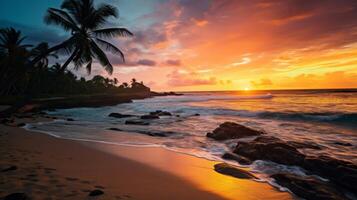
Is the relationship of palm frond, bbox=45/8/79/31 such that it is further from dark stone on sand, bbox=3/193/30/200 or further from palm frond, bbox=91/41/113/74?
dark stone on sand, bbox=3/193/30/200

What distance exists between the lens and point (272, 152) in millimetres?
7059

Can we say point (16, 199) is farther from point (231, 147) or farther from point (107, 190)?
point (231, 147)

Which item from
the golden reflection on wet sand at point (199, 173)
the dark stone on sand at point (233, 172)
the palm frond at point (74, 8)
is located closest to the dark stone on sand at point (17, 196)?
the golden reflection on wet sand at point (199, 173)

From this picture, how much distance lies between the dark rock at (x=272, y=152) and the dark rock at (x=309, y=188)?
5.16ft

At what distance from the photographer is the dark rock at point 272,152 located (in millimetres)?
6680

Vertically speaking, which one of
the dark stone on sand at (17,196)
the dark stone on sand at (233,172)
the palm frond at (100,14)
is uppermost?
the palm frond at (100,14)

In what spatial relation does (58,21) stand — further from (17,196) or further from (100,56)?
(17,196)

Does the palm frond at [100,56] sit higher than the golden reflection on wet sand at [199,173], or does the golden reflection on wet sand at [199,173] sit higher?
the palm frond at [100,56]

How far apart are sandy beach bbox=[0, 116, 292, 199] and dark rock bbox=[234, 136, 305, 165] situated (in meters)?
1.53

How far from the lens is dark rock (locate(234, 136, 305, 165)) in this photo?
6.68m

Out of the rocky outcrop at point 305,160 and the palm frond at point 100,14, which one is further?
the palm frond at point 100,14

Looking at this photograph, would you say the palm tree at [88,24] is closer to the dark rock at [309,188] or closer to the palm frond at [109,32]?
the palm frond at [109,32]

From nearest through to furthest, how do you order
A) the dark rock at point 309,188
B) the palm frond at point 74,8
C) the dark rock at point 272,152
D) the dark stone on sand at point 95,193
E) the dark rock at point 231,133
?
the dark stone on sand at point 95,193, the dark rock at point 309,188, the dark rock at point 272,152, the dark rock at point 231,133, the palm frond at point 74,8

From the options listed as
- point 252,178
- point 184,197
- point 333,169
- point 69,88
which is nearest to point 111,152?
point 184,197
